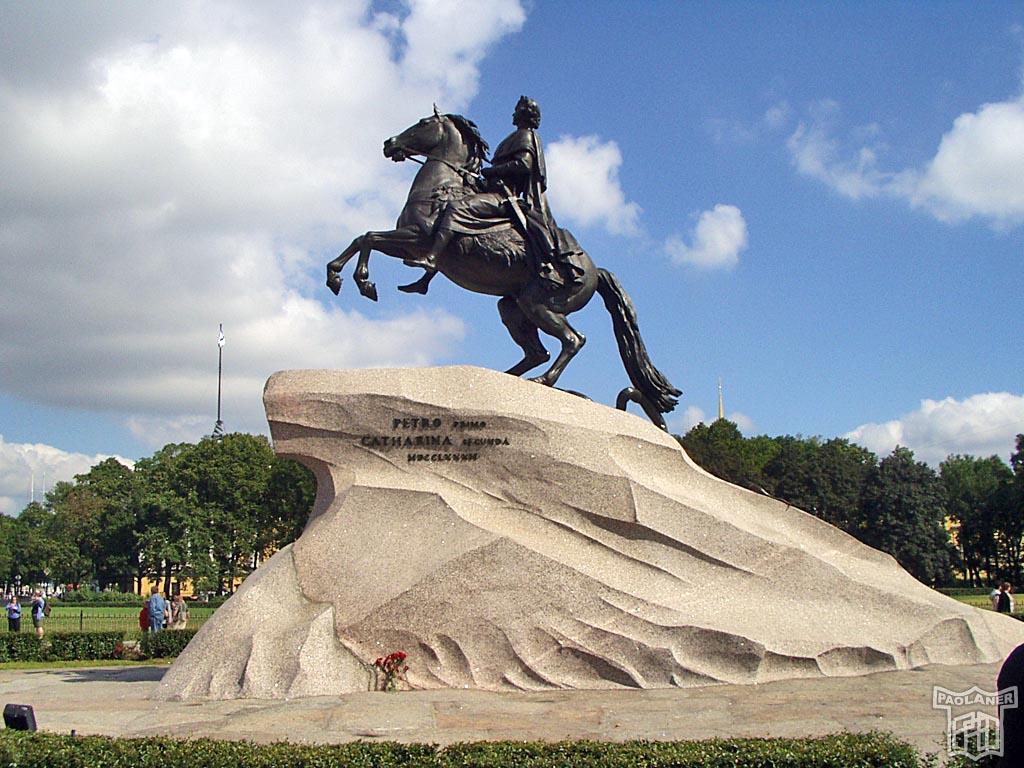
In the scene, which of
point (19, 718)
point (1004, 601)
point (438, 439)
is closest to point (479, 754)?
point (19, 718)

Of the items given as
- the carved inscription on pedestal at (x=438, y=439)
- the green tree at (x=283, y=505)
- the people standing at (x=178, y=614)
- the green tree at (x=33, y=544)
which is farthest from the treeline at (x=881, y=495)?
the green tree at (x=33, y=544)

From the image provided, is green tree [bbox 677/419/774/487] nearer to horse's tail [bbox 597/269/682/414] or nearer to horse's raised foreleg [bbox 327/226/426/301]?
horse's tail [bbox 597/269/682/414]

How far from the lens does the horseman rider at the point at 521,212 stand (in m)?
11.8

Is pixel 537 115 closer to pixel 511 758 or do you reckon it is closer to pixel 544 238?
pixel 544 238

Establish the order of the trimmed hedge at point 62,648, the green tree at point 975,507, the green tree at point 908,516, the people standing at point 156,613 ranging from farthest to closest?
1. the green tree at point 975,507
2. the green tree at point 908,516
3. the people standing at point 156,613
4. the trimmed hedge at point 62,648

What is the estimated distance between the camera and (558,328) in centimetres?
1205

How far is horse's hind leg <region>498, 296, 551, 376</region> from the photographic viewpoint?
41.4 feet

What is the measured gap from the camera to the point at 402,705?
8367 mm

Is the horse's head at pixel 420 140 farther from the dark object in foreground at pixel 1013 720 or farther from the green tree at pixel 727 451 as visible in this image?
the green tree at pixel 727 451

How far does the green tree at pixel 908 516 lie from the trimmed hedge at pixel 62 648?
37.2 metres

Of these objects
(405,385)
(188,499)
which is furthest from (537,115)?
(188,499)

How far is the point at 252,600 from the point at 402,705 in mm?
2289

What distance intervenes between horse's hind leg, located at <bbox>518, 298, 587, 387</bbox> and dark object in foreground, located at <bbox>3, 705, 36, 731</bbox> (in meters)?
7.35

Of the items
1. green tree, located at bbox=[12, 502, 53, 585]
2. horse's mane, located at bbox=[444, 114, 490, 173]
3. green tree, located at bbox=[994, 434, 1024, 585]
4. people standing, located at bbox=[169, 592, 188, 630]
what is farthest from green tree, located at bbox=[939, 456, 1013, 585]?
green tree, located at bbox=[12, 502, 53, 585]
